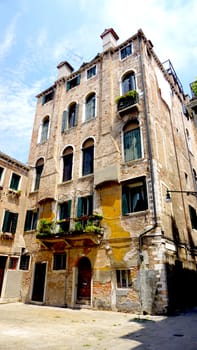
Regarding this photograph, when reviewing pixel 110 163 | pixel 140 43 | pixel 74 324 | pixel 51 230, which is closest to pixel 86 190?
pixel 110 163

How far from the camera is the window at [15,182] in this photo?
1757 centimetres

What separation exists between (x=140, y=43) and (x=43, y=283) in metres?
17.7

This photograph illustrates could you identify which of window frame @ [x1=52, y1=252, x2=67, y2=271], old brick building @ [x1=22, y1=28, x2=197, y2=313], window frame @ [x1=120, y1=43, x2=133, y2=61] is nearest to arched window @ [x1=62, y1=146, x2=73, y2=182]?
old brick building @ [x1=22, y1=28, x2=197, y2=313]

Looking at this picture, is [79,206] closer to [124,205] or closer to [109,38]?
[124,205]

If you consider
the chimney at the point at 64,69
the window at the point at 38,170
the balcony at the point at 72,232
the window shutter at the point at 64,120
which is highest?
the chimney at the point at 64,69

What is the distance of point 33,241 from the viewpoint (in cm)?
1636

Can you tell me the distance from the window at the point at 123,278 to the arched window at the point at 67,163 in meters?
7.47

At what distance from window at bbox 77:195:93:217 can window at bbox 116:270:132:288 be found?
3962 millimetres

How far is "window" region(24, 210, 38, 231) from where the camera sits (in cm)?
1717

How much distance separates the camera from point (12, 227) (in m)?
16.5

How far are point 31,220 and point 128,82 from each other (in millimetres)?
12274

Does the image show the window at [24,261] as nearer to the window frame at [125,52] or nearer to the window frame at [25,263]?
the window frame at [25,263]

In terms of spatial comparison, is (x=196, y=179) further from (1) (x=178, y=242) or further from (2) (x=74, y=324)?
(2) (x=74, y=324)

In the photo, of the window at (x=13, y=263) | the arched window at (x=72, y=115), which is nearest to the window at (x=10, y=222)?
the window at (x=13, y=263)
